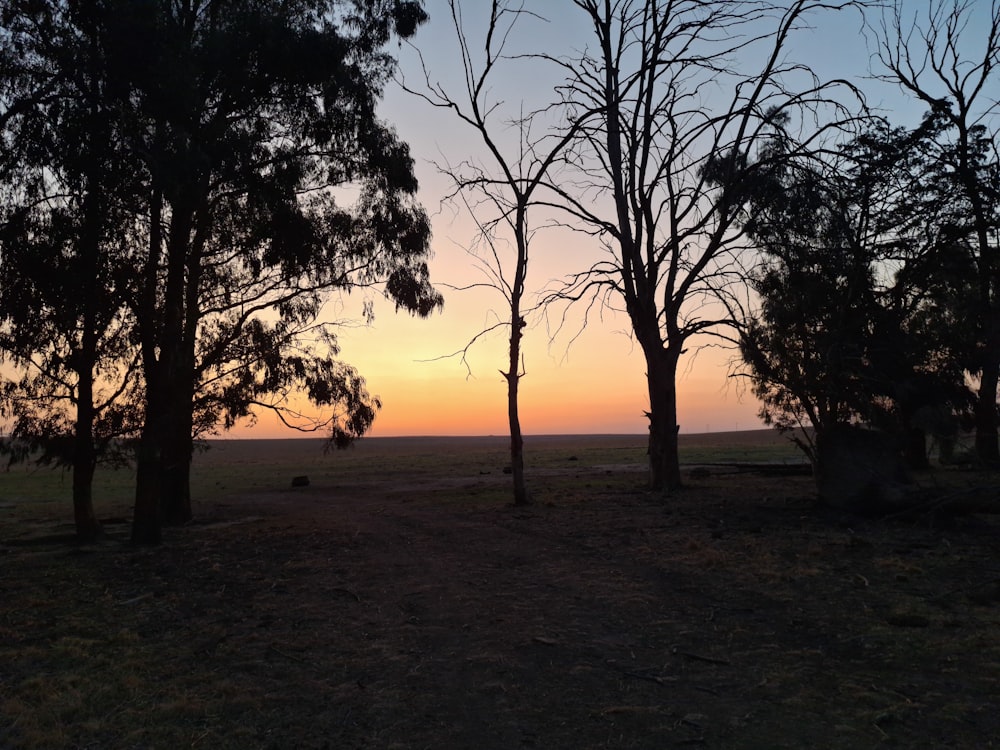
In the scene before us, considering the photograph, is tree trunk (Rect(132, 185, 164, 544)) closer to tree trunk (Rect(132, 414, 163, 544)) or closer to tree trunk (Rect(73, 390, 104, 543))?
tree trunk (Rect(132, 414, 163, 544))

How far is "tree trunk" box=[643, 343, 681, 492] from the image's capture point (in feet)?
59.6

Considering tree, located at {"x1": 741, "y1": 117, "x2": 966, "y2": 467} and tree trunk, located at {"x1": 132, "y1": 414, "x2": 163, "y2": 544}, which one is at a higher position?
tree, located at {"x1": 741, "y1": 117, "x2": 966, "y2": 467}

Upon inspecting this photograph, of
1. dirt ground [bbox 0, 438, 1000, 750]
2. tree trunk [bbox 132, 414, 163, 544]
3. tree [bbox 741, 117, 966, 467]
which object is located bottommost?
dirt ground [bbox 0, 438, 1000, 750]

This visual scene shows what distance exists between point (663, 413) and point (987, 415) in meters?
7.83

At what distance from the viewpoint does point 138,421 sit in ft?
50.3

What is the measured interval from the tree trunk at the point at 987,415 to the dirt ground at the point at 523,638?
6923 millimetres

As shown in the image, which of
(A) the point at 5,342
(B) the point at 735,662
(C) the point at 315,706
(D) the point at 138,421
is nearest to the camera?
(C) the point at 315,706

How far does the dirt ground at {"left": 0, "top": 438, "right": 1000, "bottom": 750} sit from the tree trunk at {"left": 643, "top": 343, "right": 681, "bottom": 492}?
4.99 m

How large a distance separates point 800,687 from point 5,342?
45.7ft

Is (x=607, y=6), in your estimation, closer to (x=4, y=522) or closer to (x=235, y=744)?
(x=235, y=744)

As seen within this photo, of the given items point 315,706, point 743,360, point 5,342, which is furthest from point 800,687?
point 5,342

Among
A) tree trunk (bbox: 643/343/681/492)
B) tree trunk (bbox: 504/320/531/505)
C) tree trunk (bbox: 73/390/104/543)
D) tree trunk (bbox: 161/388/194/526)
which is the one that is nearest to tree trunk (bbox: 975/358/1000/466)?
tree trunk (bbox: 643/343/681/492)

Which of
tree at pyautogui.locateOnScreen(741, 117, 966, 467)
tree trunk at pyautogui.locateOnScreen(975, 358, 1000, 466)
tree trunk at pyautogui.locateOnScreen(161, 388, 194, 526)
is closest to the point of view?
tree at pyautogui.locateOnScreen(741, 117, 966, 467)

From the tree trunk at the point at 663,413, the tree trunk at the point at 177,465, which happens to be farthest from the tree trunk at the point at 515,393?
the tree trunk at the point at 177,465
